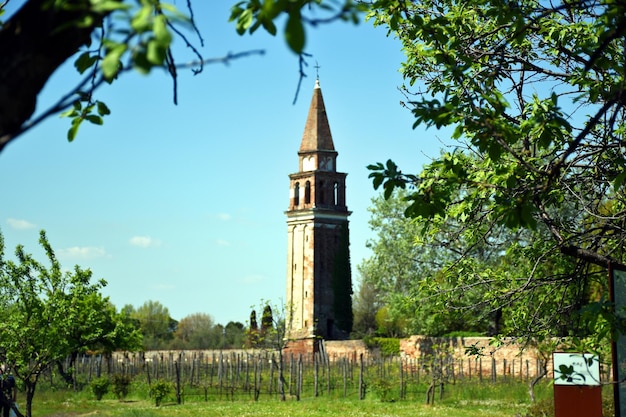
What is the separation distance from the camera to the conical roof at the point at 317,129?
55750mm

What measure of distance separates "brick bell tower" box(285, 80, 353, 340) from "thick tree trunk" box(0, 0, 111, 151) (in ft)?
164

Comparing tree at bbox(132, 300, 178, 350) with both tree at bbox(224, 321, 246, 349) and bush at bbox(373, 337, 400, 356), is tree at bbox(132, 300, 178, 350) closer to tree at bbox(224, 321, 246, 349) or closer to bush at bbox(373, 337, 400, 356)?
tree at bbox(224, 321, 246, 349)

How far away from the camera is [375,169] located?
505cm

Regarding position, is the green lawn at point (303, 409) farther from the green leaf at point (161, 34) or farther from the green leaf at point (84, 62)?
the green leaf at point (161, 34)

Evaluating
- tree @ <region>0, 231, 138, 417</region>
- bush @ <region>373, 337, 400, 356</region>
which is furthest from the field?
bush @ <region>373, 337, 400, 356</region>

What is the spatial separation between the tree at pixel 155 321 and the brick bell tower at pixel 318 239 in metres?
33.2

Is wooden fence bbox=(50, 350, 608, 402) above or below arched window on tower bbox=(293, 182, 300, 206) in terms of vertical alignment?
below

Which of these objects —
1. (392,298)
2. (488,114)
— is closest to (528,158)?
(488,114)

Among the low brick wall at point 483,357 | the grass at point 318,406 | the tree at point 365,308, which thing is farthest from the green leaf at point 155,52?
the tree at point 365,308

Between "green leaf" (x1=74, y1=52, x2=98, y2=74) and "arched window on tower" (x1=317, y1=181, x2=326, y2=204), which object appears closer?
"green leaf" (x1=74, y1=52, x2=98, y2=74)

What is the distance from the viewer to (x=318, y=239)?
178 ft

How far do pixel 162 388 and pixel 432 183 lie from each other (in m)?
22.1

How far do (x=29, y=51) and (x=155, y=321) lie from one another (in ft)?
301

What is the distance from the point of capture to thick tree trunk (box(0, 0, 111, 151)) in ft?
8.29
